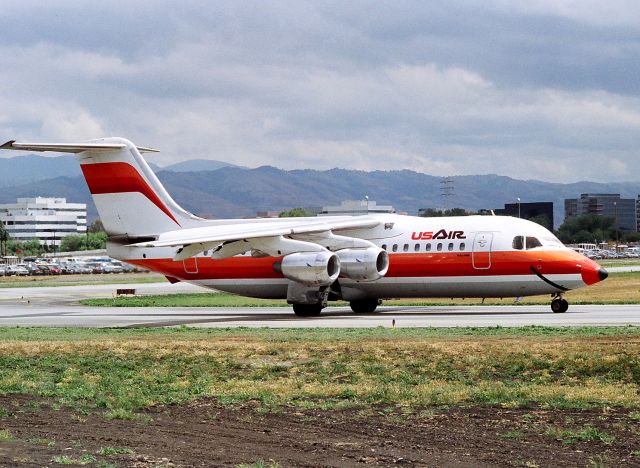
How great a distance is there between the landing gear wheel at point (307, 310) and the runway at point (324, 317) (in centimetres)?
36

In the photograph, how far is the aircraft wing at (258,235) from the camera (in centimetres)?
3944

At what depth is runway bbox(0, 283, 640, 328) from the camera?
33.2m

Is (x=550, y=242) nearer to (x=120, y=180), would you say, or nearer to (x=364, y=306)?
(x=364, y=306)

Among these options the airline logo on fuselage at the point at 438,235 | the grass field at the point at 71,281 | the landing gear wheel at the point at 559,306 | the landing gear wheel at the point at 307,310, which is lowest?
the grass field at the point at 71,281

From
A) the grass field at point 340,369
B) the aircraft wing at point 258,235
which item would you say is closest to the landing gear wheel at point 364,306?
the aircraft wing at point 258,235

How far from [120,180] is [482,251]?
15982 mm

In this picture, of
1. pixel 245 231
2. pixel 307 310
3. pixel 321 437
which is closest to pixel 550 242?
pixel 307 310

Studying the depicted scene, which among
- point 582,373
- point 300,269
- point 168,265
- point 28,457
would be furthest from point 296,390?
point 168,265

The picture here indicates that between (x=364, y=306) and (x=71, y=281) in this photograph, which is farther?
(x=71, y=281)

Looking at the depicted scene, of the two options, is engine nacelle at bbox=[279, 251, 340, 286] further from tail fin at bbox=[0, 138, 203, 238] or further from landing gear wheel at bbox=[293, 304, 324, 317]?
tail fin at bbox=[0, 138, 203, 238]

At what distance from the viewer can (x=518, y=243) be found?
1516 inches

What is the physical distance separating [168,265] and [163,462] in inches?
1287

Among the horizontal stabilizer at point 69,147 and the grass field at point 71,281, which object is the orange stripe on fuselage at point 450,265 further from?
the grass field at point 71,281

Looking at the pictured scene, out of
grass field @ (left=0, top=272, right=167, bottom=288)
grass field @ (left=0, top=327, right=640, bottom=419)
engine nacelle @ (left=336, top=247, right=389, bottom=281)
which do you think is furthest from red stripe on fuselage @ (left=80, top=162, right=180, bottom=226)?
grass field @ (left=0, top=272, right=167, bottom=288)
